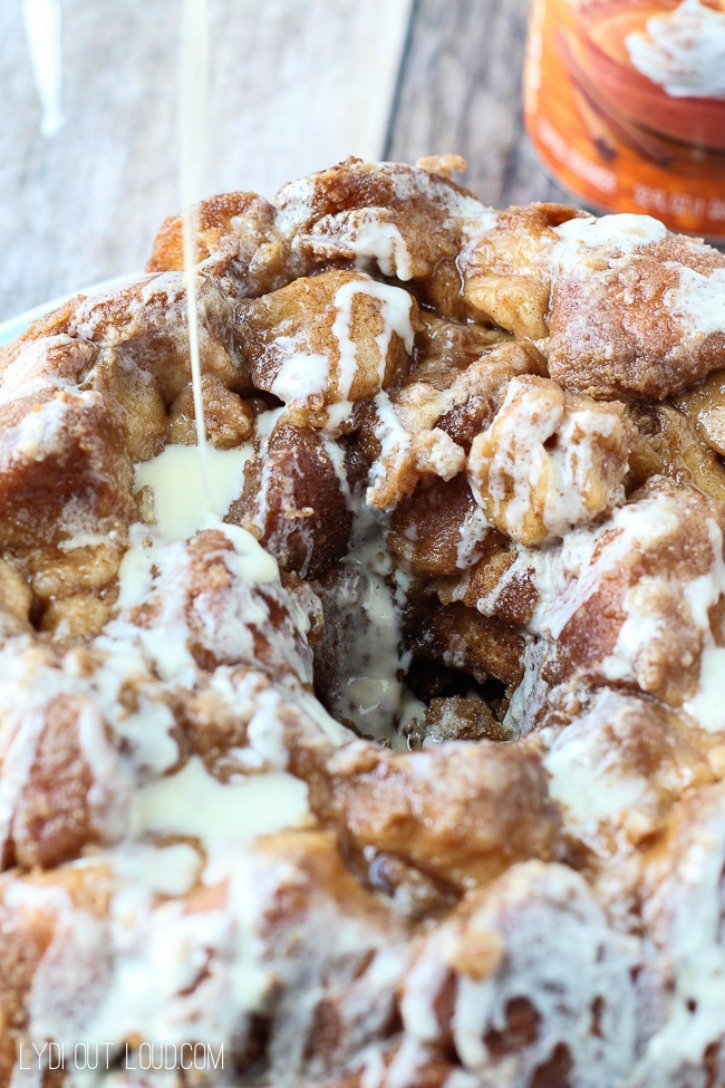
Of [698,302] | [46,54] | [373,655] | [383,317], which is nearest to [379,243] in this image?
[383,317]

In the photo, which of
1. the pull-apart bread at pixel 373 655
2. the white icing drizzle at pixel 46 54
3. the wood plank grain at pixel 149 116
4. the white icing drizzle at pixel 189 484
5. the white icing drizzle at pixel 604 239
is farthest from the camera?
the white icing drizzle at pixel 46 54

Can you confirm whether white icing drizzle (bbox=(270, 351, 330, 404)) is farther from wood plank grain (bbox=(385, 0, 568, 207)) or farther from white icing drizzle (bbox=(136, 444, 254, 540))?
wood plank grain (bbox=(385, 0, 568, 207))

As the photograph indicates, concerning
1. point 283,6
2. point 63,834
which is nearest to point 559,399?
point 63,834

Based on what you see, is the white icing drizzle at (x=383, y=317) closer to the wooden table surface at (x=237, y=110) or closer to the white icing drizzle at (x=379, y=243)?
the white icing drizzle at (x=379, y=243)

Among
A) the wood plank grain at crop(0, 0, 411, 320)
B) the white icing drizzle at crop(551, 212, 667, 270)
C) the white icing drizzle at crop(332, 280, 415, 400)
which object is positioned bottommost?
the wood plank grain at crop(0, 0, 411, 320)

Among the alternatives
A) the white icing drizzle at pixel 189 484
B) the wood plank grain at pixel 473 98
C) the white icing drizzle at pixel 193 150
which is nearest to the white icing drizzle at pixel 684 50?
the wood plank grain at pixel 473 98

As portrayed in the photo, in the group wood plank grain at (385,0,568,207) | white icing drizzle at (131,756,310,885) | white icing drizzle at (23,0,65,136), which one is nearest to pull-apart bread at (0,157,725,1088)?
white icing drizzle at (131,756,310,885)

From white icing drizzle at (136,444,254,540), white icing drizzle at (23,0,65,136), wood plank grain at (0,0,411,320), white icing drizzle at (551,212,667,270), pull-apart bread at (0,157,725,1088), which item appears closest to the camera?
pull-apart bread at (0,157,725,1088)

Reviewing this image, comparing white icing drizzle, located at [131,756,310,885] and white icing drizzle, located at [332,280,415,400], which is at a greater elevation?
white icing drizzle, located at [332,280,415,400]
